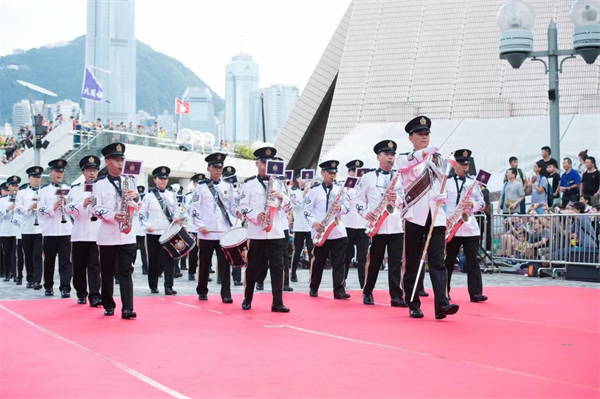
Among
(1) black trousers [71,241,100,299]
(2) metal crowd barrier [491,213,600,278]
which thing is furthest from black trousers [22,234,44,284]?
(2) metal crowd barrier [491,213,600,278]

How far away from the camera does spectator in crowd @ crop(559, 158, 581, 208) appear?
60.3ft

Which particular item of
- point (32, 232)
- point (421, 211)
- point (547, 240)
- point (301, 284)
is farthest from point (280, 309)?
point (547, 240)

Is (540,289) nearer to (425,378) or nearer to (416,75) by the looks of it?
(425,378)

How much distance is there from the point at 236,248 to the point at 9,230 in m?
8.15

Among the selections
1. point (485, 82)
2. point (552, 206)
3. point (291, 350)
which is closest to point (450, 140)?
point (485, 82)

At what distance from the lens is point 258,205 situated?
11.8 meters

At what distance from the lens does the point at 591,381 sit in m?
6.54

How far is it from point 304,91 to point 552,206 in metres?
20.7

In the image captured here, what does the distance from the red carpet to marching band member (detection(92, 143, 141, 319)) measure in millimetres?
506

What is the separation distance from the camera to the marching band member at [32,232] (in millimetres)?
15938

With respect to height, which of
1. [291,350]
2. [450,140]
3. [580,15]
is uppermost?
[580,15]

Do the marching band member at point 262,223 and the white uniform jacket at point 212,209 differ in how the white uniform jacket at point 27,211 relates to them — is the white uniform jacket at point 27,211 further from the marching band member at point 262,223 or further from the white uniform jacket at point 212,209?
the marching band member at point 262,223

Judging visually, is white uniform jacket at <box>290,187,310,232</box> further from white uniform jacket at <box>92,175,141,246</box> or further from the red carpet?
white uniform jacket at <box>92,175,141,246</box>

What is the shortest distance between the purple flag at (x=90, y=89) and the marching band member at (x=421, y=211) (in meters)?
35.1
